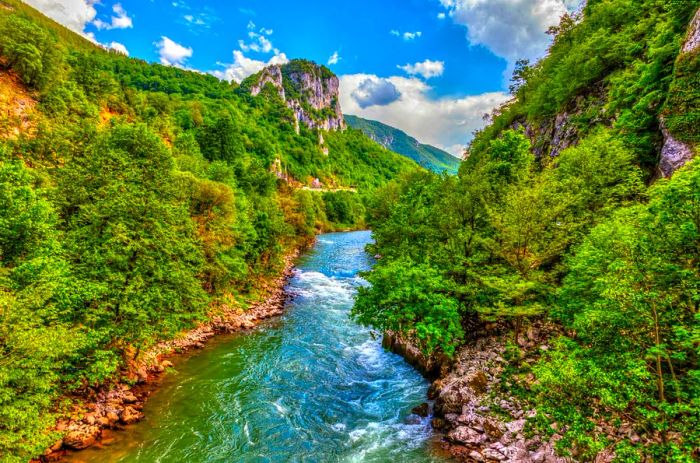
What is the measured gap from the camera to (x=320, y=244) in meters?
74.2

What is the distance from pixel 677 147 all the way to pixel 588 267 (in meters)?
10.6

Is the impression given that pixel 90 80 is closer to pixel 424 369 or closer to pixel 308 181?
pixel 424 369

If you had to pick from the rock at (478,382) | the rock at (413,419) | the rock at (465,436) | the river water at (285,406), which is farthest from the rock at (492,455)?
the rock at (413,419)

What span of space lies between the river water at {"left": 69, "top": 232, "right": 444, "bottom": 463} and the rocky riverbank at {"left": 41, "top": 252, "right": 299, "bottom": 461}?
581mm

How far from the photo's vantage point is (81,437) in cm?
1234

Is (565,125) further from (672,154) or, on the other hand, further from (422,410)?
(422,410)

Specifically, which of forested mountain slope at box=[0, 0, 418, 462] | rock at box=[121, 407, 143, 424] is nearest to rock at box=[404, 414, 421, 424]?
rock at box=[121, 407, 143, 424]

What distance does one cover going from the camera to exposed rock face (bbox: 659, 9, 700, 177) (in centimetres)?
1461

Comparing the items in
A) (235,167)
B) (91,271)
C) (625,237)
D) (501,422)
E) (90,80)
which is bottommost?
(501,422)

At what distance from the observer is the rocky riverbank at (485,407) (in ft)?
36.7

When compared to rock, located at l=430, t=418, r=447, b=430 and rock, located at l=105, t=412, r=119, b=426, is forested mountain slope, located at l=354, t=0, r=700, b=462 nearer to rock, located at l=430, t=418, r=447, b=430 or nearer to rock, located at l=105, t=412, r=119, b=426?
rock, located at l=430, t=418, r=447, b=430

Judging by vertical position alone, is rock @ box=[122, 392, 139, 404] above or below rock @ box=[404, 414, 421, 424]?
below

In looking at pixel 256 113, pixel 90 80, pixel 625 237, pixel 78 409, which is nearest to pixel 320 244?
pixel 90 80

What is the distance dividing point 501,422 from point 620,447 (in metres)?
5.78
